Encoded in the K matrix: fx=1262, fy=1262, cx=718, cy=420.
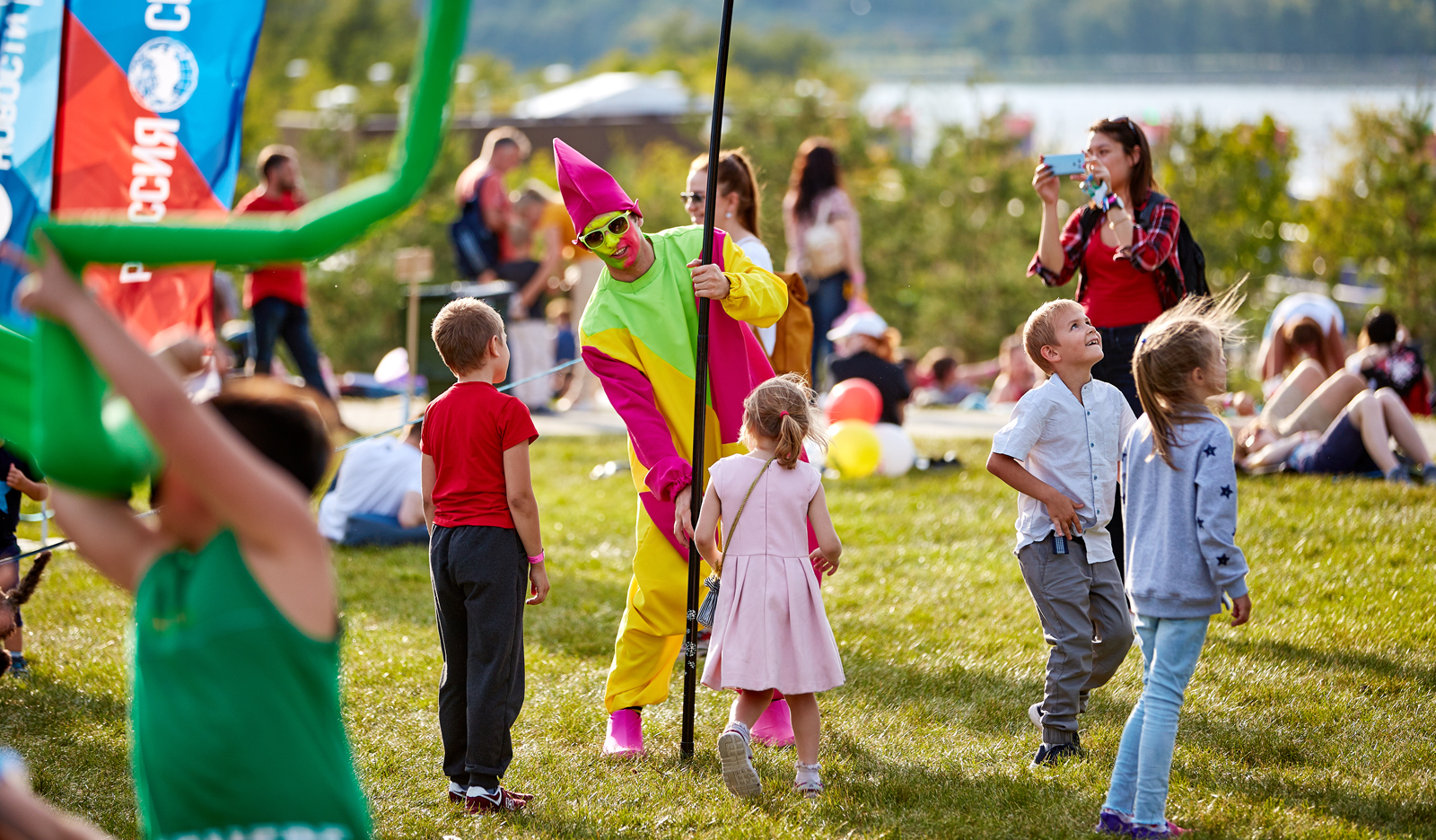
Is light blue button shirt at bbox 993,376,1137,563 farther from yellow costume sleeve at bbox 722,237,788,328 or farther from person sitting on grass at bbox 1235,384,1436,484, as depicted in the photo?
person sitting on grass at bbox 1235,384,1436,484

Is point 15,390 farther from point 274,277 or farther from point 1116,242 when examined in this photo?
point 274,277

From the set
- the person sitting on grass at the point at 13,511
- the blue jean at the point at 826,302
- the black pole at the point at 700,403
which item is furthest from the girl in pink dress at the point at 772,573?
the blue jean at the point at 826,302

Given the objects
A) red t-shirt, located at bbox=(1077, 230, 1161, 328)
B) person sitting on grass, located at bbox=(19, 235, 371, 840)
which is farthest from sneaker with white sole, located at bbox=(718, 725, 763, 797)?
red t-shirt, located at bbox=(1077, 230, 1161, 328)

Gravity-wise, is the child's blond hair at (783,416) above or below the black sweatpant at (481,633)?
above

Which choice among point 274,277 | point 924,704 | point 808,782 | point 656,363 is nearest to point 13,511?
point 656,363

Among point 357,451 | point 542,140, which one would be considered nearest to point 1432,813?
point 357,451

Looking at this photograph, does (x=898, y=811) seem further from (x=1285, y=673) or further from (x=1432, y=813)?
(x=1285, y=673)

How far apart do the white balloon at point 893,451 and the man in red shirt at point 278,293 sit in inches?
174

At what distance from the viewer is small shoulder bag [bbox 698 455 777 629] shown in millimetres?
4133

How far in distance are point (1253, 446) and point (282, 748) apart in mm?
8152

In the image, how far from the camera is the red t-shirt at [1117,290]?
537 centimetres

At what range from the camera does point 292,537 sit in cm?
211

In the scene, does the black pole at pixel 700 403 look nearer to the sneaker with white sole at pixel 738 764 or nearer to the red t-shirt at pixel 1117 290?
the sneaker with white sole at pixel 738 764

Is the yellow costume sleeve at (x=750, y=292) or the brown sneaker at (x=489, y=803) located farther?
the yellow costume sleeve at (x=750, y=292)
